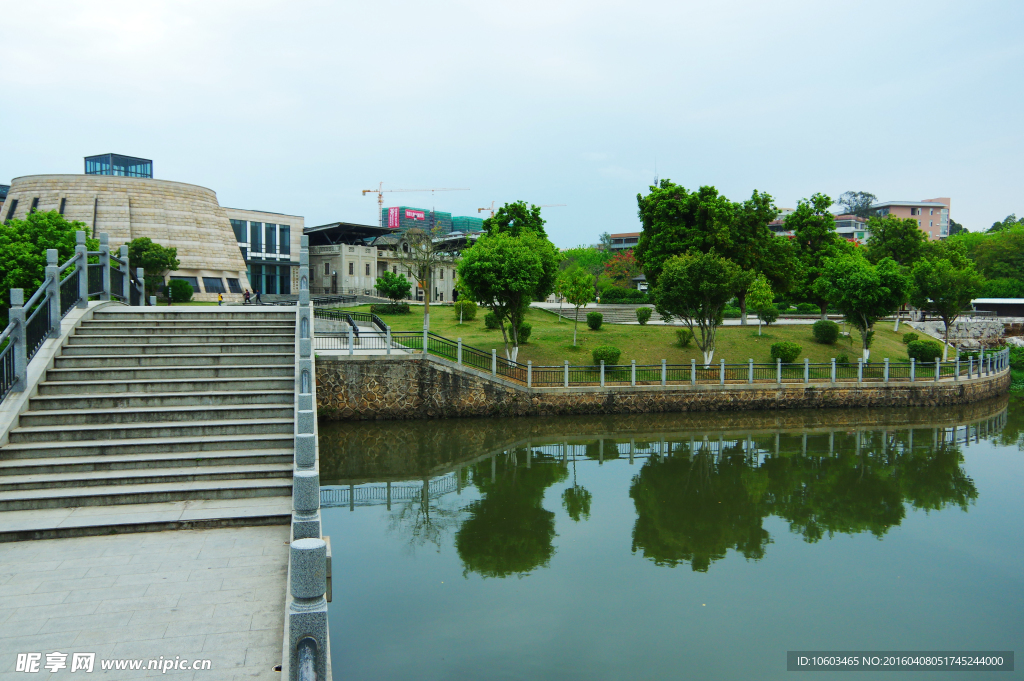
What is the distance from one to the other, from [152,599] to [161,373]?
18.6ft

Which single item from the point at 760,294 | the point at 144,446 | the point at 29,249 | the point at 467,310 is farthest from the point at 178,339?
the point at 760,294

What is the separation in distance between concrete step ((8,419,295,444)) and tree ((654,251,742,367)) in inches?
731

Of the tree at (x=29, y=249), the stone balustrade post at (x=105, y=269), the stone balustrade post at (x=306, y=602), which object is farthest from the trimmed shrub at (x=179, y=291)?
the stone balustrade post at (x=306, y=602)

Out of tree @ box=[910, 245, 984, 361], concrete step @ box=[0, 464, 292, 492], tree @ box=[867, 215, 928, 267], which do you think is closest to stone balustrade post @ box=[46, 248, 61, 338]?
concrete step @ box=[0, 464, 292, 492]

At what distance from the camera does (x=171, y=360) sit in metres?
10.9

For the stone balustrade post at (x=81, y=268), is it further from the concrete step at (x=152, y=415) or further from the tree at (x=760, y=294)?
the tree at (x=760, y=294)

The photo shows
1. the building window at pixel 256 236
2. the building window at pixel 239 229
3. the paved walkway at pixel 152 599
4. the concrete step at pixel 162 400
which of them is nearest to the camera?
the paved walkway at pixel 152 599

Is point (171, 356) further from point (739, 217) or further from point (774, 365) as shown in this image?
point (739, 217)

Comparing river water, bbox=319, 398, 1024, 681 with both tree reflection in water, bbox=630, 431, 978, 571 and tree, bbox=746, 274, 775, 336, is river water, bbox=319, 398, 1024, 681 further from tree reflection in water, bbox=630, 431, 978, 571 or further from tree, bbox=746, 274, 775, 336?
tree, bbox=746, 274, 775, 336

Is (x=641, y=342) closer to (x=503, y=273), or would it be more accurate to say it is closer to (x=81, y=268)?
(x=503, y=273)

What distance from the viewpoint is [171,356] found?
10945mm

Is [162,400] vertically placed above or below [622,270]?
below

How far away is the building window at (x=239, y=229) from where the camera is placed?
5819 cm

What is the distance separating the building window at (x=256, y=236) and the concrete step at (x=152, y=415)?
179 feet
